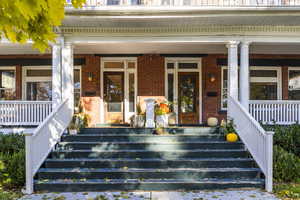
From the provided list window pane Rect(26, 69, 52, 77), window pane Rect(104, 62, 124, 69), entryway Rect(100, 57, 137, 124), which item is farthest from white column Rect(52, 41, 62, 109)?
window pane Rect(26, 69, 52, 77)

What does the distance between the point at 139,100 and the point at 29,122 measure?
3.80m

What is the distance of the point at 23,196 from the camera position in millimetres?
4531

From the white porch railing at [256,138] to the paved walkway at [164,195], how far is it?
50 centimetres

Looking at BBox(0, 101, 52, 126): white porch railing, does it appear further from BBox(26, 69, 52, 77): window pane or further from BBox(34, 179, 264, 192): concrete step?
BBox(34, 179, 264, 192): concrete step

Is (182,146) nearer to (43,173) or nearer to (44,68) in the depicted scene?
(43,173)

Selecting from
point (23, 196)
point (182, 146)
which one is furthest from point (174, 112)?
point (23, 196)

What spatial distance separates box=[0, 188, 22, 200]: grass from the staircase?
0.35 meters

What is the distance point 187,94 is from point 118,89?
2.68m

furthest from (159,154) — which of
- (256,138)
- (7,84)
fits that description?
(7,84)

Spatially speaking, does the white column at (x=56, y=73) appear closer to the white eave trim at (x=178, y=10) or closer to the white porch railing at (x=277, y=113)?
the white eave trim at (x=178, y=10)

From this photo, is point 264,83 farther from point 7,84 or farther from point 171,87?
point 7,84

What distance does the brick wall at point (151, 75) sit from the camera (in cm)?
892

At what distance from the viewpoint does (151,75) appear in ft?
29.3

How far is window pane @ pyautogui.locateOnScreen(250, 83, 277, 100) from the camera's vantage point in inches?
364
